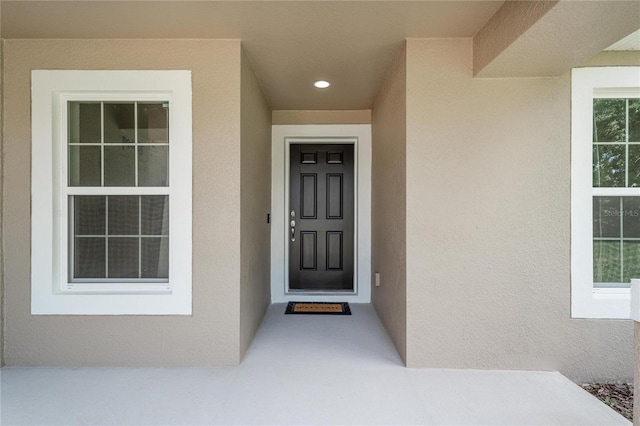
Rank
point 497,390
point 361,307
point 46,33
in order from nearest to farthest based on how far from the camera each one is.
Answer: point 497,390, point 46,33, point 361,307

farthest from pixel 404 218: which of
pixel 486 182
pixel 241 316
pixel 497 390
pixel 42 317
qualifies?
pixel 42 317

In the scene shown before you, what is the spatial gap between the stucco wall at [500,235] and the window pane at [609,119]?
303 millimetres

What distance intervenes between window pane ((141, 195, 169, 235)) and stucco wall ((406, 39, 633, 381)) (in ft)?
6.13

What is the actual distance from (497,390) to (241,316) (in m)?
1.74

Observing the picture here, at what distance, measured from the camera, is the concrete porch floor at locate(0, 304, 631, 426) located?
1.67 metres

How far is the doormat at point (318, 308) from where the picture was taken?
11.0ft

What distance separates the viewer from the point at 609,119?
2.29 metres

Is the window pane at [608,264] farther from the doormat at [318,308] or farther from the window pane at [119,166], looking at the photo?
the window pane at [119,166]

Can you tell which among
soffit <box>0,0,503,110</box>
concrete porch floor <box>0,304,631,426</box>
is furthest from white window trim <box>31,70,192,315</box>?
concrete porch floor <box>0,304,631,426</box>

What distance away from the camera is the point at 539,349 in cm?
218

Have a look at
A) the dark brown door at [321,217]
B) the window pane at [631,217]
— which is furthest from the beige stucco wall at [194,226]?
the window pane at [631,217]

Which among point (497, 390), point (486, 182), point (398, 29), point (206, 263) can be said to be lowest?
point (497, 390)

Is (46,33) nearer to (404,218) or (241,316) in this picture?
(241,316)

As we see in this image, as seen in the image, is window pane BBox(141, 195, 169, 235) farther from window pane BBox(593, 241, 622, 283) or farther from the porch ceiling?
window pane BBox(593, 241, 622, 283)
